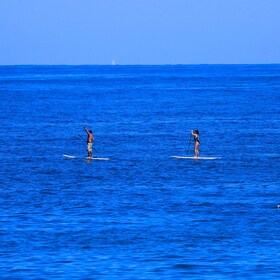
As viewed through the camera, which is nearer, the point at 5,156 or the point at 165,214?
the point at 165,214

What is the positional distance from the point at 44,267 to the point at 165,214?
8925 mm

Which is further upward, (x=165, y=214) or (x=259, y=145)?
(x=259, y=145)

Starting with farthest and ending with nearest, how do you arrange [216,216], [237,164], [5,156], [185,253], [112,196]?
[5,156], [237,164], [112,196], [216,216], [185,253]

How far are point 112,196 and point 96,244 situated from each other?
9.47 m

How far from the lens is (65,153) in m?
56.6

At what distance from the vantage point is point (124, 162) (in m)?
50.7

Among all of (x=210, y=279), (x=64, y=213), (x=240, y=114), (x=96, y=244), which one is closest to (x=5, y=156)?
(x=64, y=213)

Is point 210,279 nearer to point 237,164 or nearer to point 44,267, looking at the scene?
point 44,267

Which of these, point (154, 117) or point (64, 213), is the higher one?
point (154, 117)

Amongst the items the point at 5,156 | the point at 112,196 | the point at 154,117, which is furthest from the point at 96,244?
the point at 154,117

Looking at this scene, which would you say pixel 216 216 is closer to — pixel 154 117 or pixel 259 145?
pixel 259 145

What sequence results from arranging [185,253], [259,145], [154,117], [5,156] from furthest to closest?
[154,117], [259,145], [5,156], [185,253]

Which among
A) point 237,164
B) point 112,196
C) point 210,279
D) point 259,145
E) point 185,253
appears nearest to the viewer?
point 210,279

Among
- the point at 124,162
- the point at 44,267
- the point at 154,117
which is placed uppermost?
the point at 154,117
